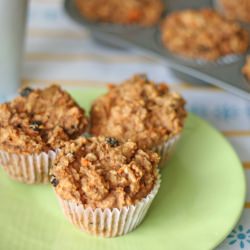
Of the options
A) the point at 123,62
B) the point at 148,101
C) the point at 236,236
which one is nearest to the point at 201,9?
the point at 123,62

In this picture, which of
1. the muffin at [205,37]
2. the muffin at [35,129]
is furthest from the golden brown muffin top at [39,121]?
the muffin at [205,37]

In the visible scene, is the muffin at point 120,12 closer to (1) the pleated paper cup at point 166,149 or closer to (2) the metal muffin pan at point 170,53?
(2) the metal muffin pan at point 170,53

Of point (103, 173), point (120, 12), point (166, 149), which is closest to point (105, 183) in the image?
→ point (103, 173)

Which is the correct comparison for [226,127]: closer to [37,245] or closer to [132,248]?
[132,248]

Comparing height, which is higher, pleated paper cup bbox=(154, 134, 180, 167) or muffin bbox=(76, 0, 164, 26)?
muffin bbox=(76, 0, 164, 26)

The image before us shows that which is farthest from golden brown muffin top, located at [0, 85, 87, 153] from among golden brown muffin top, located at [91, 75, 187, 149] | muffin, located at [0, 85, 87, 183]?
golden brown muffin top, located at [91, 75, 187, 149]

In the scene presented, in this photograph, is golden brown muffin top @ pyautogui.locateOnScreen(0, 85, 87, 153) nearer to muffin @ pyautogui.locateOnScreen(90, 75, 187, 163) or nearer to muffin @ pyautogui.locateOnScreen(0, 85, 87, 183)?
muffin @ pyautogui.locateOnScreen(0, 85, 87, 183)
